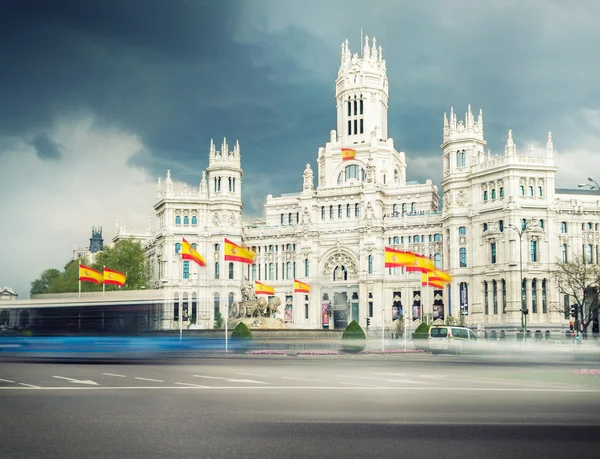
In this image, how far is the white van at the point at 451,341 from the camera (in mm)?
46938

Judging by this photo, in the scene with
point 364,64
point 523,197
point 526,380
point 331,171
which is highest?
point 364,64

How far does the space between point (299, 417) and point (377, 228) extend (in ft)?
310

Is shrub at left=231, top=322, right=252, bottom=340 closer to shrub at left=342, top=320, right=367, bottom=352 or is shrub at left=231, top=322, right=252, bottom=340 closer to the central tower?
shrub at left=342, top=320, right=367, bottom=352

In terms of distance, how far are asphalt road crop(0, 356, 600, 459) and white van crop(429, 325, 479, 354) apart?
23.9 metres

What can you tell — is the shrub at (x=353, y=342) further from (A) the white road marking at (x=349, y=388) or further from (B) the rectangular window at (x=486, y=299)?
(B) the rectangular window at (x=486, y=299)

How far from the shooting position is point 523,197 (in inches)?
3652

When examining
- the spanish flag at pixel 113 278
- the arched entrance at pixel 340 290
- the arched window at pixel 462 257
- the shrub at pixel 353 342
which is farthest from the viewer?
the arched entrance at pixel 340 290

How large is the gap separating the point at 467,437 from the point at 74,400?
9.29m

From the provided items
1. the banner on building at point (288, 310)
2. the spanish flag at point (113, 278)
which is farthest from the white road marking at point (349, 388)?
the banner on building at point (288, 310)

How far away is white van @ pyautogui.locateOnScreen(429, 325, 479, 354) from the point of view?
46938 mm

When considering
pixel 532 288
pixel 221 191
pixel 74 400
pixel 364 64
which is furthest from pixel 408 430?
pixel 364 64

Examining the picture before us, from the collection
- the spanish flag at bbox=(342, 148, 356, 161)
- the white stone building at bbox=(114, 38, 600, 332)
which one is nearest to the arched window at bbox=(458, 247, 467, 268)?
the white stone building at bbox=(114, 38, 600, 332)

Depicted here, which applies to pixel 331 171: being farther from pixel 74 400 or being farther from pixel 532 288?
pixel 74 400

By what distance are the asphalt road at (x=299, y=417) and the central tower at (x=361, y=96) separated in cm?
10025
